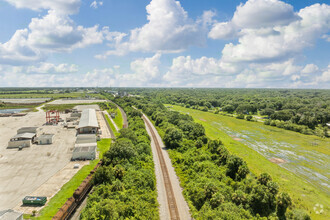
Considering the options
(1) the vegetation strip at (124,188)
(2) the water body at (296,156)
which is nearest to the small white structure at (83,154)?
(1) the vegetation strip at (124,188)

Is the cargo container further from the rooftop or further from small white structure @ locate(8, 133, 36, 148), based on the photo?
small white structure @ locate(8, 133, 36, 148)

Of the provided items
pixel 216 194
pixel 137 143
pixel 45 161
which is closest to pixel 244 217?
pixel 216 194

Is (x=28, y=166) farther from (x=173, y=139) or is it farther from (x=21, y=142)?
(x=173, y=139)

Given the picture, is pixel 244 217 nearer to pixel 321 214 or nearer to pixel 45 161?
pixel 321 214

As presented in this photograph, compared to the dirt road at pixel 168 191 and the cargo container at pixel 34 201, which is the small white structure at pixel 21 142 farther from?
the dirt road at pixel 168 191

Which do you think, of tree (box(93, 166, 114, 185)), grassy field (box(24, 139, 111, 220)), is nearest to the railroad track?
tree (box(93, 166, 114, 185))

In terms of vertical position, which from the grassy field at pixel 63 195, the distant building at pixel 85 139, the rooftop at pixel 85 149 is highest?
the distant building at pixel 85 139

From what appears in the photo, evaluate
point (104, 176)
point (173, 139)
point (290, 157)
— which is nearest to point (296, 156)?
point (290, 157)
